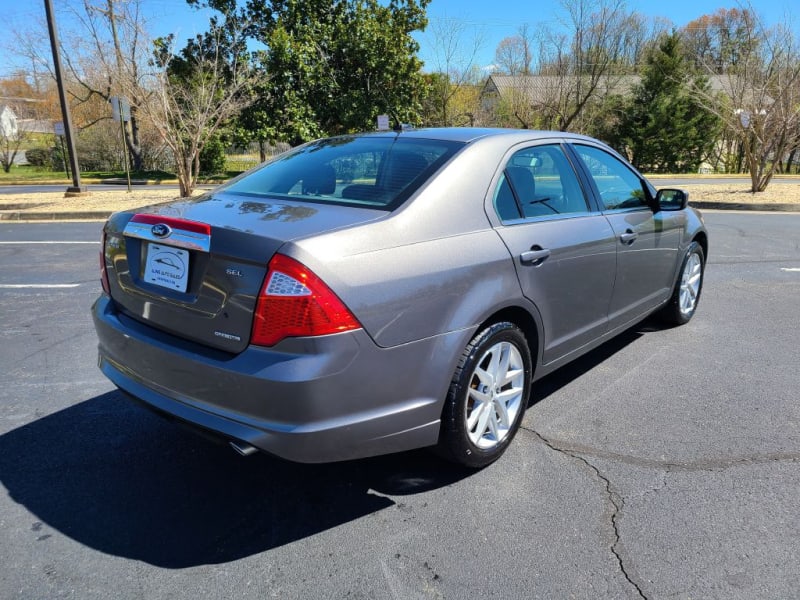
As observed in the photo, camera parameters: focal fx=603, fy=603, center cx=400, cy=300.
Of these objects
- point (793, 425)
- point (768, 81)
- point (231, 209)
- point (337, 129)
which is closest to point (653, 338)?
point (793, 425)

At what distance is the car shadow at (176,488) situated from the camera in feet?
8.11

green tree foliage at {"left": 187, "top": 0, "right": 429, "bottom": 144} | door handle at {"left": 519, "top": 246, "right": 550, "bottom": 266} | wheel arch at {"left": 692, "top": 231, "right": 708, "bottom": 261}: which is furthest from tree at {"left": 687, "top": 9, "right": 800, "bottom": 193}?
door handle at {"left": 519, "top": 246, "right": 550, "bottom": 266}

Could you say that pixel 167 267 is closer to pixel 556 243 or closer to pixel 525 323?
pixel 525 323

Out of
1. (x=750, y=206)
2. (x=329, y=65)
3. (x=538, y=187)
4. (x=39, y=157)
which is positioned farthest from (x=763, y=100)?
(x=39, y=157)

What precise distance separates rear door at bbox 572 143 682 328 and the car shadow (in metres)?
1.83

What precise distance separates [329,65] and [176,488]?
2086 centimetres

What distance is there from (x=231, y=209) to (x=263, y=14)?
22162mm

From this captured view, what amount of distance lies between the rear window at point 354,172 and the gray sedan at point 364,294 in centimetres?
1

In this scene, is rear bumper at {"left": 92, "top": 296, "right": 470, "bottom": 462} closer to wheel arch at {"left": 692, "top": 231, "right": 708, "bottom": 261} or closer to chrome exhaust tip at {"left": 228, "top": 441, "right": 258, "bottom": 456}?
chrome exhaust tip at {"left": 228, "top": 441, "right": 258, "bottom": 456}

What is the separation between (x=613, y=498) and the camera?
276cm

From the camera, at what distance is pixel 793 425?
3455 mm

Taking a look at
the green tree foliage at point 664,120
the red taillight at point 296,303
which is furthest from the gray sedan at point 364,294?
the green tree foliage at point 664,120

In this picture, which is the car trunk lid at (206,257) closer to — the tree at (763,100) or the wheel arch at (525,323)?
the wheel arch at (525,323)

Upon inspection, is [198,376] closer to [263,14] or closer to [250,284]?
[250,284]
